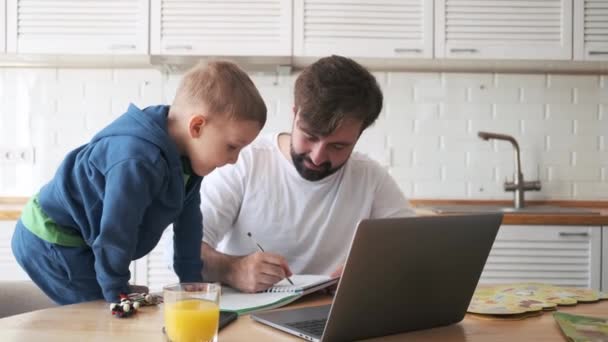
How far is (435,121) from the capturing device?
3594 mm

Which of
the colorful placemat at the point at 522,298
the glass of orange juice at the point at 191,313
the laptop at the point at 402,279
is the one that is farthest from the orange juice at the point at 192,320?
the colorful placemat at the point at 522,298

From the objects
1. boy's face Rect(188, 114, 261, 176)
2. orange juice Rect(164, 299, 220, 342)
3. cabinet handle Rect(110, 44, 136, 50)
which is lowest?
orange juice Rect(164, 299, 220, 342)

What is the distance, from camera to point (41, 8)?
128 inches

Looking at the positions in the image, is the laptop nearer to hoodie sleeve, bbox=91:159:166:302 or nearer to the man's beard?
hoodie sleeve, bbox=91:159:166:302

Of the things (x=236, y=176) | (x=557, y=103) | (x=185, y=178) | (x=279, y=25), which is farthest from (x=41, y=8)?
(x=557, y=103)

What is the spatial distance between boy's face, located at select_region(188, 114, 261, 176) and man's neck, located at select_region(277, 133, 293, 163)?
46cm

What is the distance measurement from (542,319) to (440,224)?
0.37 metres

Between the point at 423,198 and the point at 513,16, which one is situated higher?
the point at 513,16

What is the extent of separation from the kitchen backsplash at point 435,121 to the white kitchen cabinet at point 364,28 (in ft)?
1.11

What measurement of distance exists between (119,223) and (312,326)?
1.54 ft

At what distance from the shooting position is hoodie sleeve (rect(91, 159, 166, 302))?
4.34 feet

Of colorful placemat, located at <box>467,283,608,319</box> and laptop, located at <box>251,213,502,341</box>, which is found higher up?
laptop, located at <box>251,213,502,341</box>

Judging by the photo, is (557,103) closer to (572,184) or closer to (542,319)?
(572,184)

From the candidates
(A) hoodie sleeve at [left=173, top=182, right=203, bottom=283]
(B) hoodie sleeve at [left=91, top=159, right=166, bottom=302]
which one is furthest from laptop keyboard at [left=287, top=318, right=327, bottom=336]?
(A) hoodie sleeve at [left=173, top=182, right=203, bottom=283]
